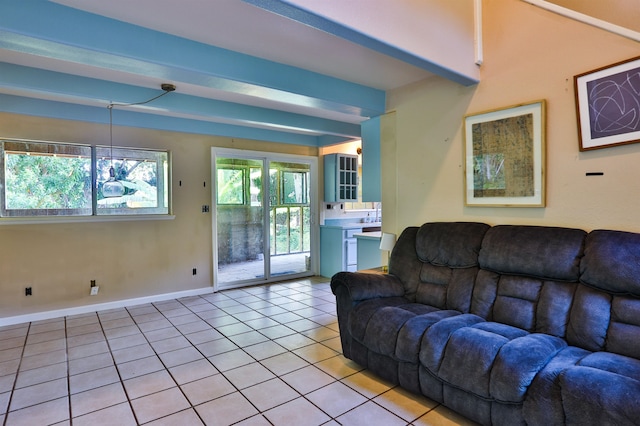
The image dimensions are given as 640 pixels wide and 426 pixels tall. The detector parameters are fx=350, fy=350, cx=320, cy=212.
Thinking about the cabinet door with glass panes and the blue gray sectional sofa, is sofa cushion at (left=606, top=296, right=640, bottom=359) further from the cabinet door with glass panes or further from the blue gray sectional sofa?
the cabinet door with glass panes

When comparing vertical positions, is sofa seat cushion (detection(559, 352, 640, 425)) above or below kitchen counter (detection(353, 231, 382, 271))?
below

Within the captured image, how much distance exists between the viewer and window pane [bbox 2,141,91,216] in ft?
12.3

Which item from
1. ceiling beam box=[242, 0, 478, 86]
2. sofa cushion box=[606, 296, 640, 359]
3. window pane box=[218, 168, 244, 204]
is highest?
ceiling beam box=[242, 0, 478, 86]

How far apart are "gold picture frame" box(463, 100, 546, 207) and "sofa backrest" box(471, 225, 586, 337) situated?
0.98 feet

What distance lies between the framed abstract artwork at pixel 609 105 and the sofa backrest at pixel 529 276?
60 centimetres

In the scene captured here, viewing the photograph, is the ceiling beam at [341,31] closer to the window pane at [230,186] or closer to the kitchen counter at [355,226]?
the kitchen counter at [355,226]

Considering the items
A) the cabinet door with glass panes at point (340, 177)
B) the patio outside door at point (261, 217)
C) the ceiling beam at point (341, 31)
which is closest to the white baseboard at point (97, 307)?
the patio outside door at point (261, 217)

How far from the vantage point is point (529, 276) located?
2.26 m

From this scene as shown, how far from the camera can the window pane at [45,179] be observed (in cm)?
376

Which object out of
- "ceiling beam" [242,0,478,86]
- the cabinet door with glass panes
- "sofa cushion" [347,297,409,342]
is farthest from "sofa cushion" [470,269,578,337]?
the cabinet door with glass panes

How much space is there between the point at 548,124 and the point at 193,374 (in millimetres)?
3100

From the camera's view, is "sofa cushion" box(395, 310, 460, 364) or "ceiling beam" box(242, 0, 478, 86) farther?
"sofa cushion" box(395, 310, 460, 364)

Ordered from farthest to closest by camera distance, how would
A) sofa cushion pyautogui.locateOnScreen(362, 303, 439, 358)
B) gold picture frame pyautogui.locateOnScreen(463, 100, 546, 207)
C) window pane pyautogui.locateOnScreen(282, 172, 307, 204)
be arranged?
window pane pyautogui.locateOnScreen(282, 172, 307, 204), gold picture frame pyautogui.locateOnScreen(463, 100, 546, 207), sofa cushion pyautogui.locateOnScreen(362, 303, 439, 358)

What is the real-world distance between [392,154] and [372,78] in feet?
2.60
